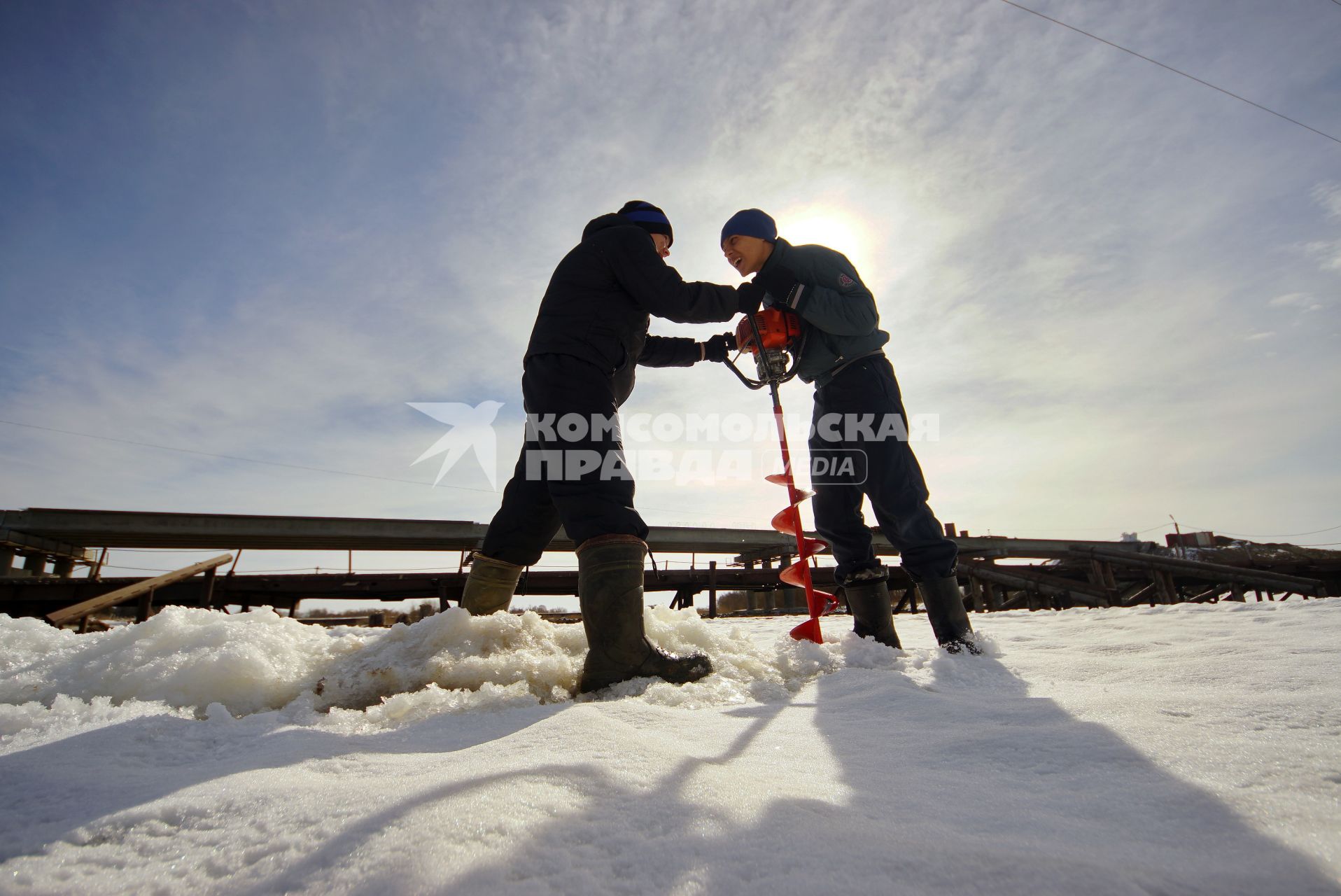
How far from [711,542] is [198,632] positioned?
13.1m

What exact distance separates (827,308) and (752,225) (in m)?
0.63

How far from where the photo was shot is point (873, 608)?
101 inches

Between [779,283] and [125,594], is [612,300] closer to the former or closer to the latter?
[779,283]

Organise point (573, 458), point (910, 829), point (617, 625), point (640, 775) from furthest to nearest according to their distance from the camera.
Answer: point (573, 458) → point (617, 625) → point (640, 775) → point (910, 829)

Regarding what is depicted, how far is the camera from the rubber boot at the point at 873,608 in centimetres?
256

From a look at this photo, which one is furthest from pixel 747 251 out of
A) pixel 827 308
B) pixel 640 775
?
pixel 640 775

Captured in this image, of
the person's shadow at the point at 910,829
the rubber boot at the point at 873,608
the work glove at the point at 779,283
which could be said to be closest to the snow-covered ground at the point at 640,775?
the person's shadow at the point at 910,829

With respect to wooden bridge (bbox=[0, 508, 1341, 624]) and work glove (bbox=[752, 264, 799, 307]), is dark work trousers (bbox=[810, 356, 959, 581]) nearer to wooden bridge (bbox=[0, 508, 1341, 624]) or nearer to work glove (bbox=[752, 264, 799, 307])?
work glove (bbox=[752, 264, 799, 307])

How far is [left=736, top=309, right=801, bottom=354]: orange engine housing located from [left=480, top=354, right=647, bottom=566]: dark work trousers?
866 millimetres

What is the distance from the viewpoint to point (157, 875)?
52 cm

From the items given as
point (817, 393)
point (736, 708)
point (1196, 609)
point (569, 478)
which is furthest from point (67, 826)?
point (1196, 609)

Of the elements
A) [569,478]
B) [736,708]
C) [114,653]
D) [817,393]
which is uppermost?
[817,393]

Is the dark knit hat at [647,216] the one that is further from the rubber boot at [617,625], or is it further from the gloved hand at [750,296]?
the rubber boot at [617,625]

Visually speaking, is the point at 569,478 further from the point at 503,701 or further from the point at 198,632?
the point at 198,632
